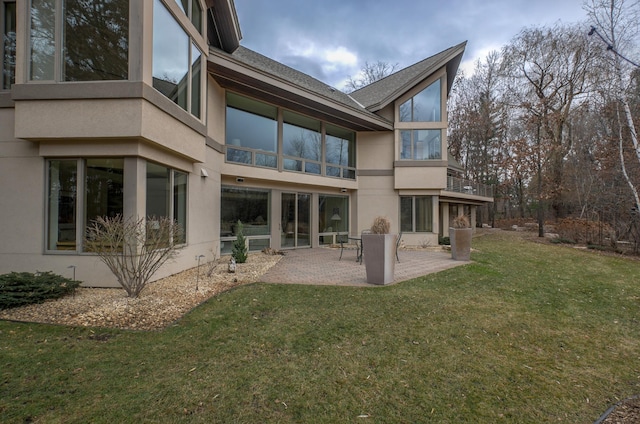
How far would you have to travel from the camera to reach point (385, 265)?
21.8 ft

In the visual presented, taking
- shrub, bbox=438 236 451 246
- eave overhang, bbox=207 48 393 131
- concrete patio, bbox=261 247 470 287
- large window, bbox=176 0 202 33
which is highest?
large window, bbox=176 0 202 33

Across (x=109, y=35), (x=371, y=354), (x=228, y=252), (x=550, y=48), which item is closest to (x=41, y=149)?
(x=109, y=35)

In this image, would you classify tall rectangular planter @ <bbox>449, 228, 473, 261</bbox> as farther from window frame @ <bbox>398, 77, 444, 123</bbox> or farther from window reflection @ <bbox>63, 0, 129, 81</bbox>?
window reflection @ <bbox>63, 0, 129, 81</bbox>

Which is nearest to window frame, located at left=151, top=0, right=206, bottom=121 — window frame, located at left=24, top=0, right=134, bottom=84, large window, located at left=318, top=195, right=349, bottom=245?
window frame, located at left=24, top=0, right=134, bottom=84

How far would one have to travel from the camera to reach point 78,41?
580cm

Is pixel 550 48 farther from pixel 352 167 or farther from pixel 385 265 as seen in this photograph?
pixel 385 265

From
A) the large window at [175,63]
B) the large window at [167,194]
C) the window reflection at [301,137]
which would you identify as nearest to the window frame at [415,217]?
the window reflection at [301,137]

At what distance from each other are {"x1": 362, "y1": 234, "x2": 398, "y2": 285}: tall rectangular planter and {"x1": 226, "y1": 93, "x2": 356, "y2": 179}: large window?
6.31 m

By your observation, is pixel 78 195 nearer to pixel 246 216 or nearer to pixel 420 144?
pixel 246 216

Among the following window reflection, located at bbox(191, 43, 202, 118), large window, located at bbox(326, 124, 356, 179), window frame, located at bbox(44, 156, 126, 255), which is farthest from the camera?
large window, located at bbox(326, 124, 356, 179)

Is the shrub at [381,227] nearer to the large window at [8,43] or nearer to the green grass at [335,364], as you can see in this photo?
the green grass at [335,364]

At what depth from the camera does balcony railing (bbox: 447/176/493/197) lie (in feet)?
58.2

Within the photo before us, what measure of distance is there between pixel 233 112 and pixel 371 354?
994 cm

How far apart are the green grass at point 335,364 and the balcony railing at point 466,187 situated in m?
13.0
